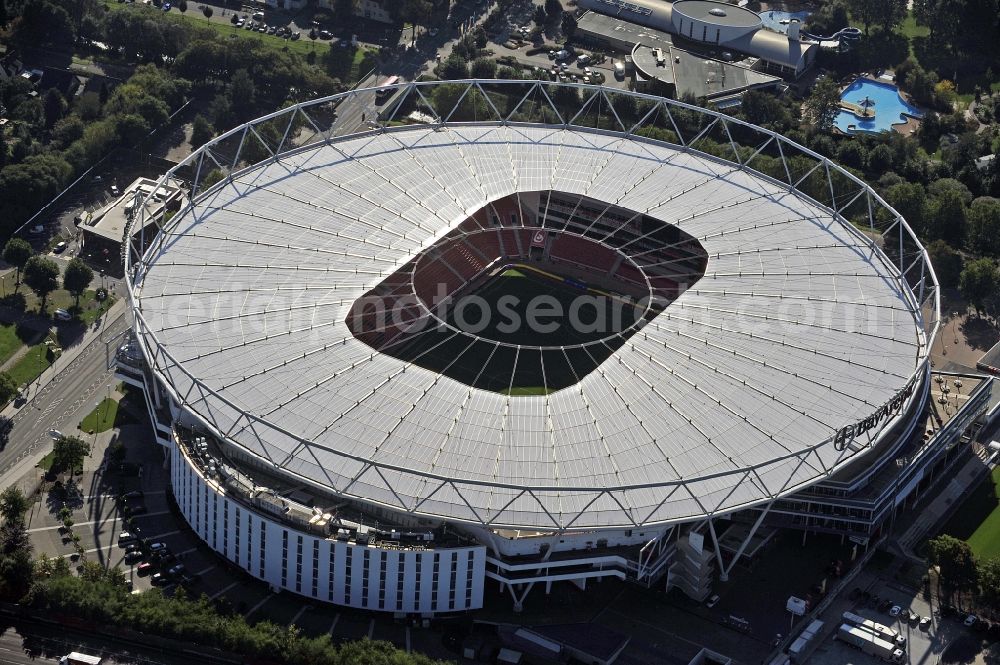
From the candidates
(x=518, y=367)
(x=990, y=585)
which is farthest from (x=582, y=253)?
(x=990, y=585)

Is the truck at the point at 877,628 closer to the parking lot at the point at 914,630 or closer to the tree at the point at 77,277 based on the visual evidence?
the parking lot at the point at 914,630

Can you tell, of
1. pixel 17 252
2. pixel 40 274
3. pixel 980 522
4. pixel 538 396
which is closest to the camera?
pixel 538 396

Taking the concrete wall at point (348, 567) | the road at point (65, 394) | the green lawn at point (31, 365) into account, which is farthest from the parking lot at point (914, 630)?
the green lawn at point (31, 365)

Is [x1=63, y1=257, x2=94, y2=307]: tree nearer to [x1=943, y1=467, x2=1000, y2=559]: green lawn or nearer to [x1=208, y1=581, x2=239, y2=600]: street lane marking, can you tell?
[x1=208, y1=581, x2=239, y2=600]: street lane marking

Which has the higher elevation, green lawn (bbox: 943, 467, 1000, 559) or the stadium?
the stadium

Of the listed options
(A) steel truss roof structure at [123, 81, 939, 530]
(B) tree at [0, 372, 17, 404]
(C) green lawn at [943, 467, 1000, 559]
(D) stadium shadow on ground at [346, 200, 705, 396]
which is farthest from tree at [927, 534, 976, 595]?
(B) tree at [0, 372, 17, 404]

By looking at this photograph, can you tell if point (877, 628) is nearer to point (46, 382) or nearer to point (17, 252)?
point (46, 382)

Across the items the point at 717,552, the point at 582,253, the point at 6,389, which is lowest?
the point at 6,389

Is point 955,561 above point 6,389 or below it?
above
